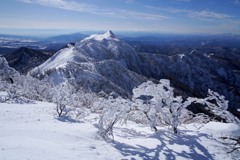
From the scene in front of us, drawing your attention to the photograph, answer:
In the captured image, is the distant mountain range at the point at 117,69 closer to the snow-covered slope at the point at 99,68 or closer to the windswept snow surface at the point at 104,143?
the snow-covered slope at the point at 99,68

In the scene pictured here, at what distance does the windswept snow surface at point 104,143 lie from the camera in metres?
11.8

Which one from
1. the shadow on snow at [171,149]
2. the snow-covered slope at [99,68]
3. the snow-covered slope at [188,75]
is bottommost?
the snow-covered slope at [188,75]

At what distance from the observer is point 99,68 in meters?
98.1

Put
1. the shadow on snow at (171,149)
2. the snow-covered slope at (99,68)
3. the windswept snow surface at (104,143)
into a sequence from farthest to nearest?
the snow-covered slope at (99,68) → the shadow on snow at (171,149) → the windswept snow surface at (104,143)

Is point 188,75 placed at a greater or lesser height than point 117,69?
lesser

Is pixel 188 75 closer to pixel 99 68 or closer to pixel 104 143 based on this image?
pixel 99 68

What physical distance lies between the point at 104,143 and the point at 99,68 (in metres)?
83.7

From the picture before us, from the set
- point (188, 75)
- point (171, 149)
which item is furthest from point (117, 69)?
point (171, 149)

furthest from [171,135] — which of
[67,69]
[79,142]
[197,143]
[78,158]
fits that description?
[67,69]

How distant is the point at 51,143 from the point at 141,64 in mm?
140220

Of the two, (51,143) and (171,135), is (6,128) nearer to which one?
(51,143)

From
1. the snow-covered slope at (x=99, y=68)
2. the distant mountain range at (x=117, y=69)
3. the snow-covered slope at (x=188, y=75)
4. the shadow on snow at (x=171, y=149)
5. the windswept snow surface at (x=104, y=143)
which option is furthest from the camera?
the snow-covered slope at (x=188, y=75)

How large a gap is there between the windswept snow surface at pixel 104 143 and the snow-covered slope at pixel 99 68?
57580 mm

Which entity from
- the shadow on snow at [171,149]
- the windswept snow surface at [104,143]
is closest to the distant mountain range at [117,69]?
the windswept snow surface at [104,143]
